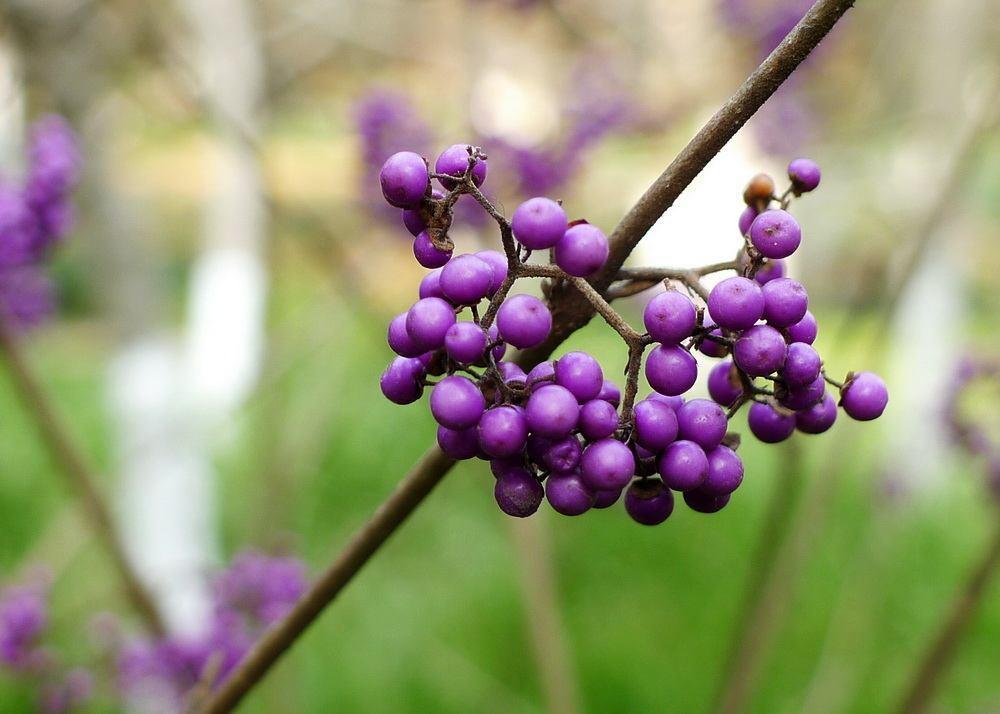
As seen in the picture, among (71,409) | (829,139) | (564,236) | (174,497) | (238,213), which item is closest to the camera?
(564,236)

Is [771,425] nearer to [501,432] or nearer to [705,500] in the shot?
[705,500]

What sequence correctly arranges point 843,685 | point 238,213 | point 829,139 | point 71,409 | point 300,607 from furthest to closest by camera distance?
point 71,409
point 238,213
point 829,139
point 843,685
point 300,607

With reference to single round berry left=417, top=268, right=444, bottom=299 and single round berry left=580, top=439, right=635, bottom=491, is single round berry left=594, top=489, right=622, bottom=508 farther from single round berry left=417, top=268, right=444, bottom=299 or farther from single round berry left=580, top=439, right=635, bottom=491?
single round berry left=417, top=268, right=444, bottom=299

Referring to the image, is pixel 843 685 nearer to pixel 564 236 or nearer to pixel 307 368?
pixel 564 236

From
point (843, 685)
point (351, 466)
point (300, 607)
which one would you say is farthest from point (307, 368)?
point (300, 607)

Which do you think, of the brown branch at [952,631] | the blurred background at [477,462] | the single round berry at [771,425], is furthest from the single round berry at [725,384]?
the brown branch at [952,631]

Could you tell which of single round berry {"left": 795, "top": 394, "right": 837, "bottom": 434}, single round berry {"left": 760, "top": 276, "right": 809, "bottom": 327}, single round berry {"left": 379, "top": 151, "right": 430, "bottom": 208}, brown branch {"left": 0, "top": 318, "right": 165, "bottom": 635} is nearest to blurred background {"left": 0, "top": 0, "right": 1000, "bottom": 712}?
brown branch {"left": 0, "top": 318, "right": 165, "bottom": 635}
